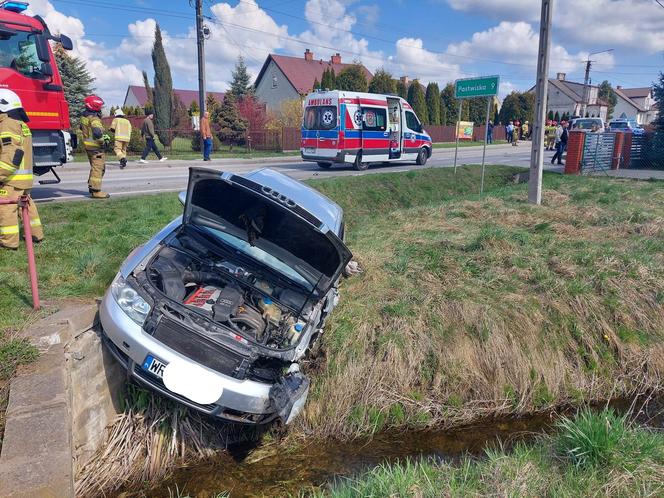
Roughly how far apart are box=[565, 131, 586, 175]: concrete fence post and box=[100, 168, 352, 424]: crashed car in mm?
13270

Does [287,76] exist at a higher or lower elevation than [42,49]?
higher

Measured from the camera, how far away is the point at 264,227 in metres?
4.40

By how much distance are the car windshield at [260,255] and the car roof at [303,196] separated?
1.76 ft

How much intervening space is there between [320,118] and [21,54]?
30.7 ft

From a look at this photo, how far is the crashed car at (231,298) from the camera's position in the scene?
3447 millimetres

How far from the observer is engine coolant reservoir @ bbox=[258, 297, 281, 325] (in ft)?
13.8

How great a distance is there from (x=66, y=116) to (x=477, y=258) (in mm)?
8293

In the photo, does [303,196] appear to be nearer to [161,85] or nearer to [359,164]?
[359,164]

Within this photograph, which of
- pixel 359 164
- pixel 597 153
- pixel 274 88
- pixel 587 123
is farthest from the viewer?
pixel 274 88

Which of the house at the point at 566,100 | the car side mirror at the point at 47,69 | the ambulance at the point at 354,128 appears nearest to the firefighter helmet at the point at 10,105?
the car side mirror at the point at 47,69

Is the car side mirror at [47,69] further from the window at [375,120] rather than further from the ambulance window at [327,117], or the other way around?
the window at [375,120]

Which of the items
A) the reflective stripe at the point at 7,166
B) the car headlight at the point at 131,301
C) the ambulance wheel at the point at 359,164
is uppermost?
the reflective stripe at the point at 7,166

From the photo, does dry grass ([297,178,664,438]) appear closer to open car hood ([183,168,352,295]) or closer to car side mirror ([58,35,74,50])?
open car hood ([183,168,352,295])

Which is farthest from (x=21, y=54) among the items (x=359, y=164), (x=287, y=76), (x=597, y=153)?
(x=287, y=76)
